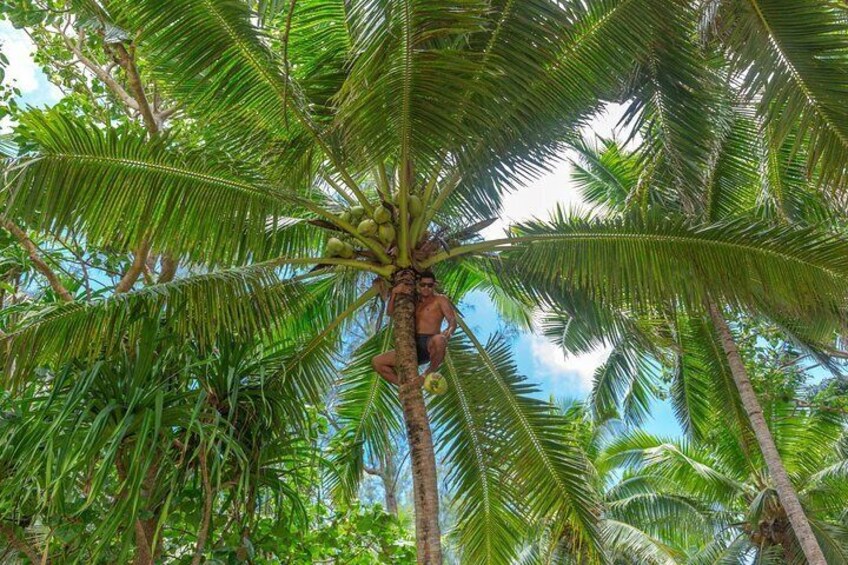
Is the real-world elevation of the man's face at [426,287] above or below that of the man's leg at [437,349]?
above

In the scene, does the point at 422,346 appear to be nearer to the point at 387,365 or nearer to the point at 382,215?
the point at 387,365

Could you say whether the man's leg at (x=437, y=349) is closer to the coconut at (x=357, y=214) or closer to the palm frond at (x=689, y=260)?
the palm frond at (x=689, y=260)

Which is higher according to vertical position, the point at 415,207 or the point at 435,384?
the point at 415,207

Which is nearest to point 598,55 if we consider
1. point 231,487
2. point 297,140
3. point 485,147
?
point 485,147

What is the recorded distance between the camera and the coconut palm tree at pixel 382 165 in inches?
185

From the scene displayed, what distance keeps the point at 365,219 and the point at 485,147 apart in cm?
97

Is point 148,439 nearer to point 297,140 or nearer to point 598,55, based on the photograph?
point 297,140

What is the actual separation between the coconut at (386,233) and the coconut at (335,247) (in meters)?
0.28

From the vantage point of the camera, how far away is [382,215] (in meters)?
5.30

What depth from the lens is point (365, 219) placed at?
5.44m

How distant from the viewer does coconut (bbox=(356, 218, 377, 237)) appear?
527cm

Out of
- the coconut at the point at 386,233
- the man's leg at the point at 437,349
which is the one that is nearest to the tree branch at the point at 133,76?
the coconut at the point at 386,233

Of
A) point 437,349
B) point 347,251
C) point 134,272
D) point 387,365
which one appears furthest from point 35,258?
point 437,349

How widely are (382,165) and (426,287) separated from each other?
99 cm
